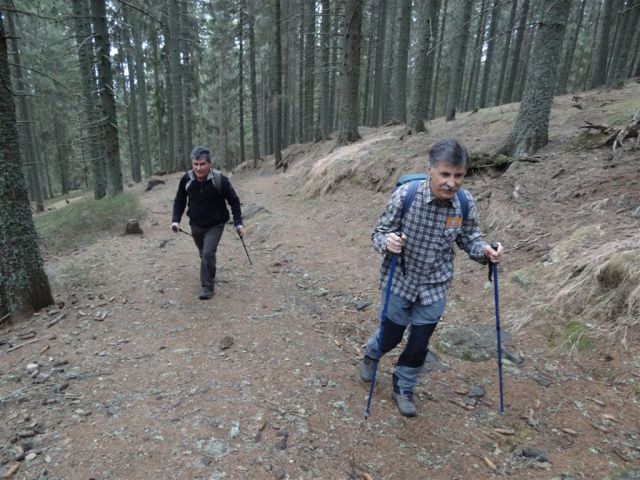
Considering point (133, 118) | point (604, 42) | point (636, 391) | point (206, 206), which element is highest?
point (604, 42)

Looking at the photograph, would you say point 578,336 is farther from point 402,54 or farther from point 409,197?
point 402,54

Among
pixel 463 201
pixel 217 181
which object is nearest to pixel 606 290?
pixel 463 201

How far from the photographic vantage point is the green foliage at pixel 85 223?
9.15 metres

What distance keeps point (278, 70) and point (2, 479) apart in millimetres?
18625

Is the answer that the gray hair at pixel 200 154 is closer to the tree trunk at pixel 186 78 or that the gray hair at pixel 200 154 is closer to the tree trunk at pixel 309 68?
the tree trunk at pixel 309 68

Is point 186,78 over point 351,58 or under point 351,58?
over

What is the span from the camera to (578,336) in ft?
13.0

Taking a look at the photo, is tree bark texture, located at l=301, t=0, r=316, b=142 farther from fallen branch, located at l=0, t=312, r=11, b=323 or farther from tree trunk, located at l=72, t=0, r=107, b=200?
fallen branch, located at l=0, t=312, r=11, b=323

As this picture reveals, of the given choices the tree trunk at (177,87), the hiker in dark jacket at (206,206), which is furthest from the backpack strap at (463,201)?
the tree trunk at (177,87)

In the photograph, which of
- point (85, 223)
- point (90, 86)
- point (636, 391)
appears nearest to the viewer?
point (636, 391)

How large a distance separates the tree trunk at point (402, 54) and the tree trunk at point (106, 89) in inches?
429

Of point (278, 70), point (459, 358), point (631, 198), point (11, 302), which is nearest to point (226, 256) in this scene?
point (11, 302)

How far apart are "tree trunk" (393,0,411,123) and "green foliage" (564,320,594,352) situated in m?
14.6

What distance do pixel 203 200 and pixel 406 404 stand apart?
417 centimetres
